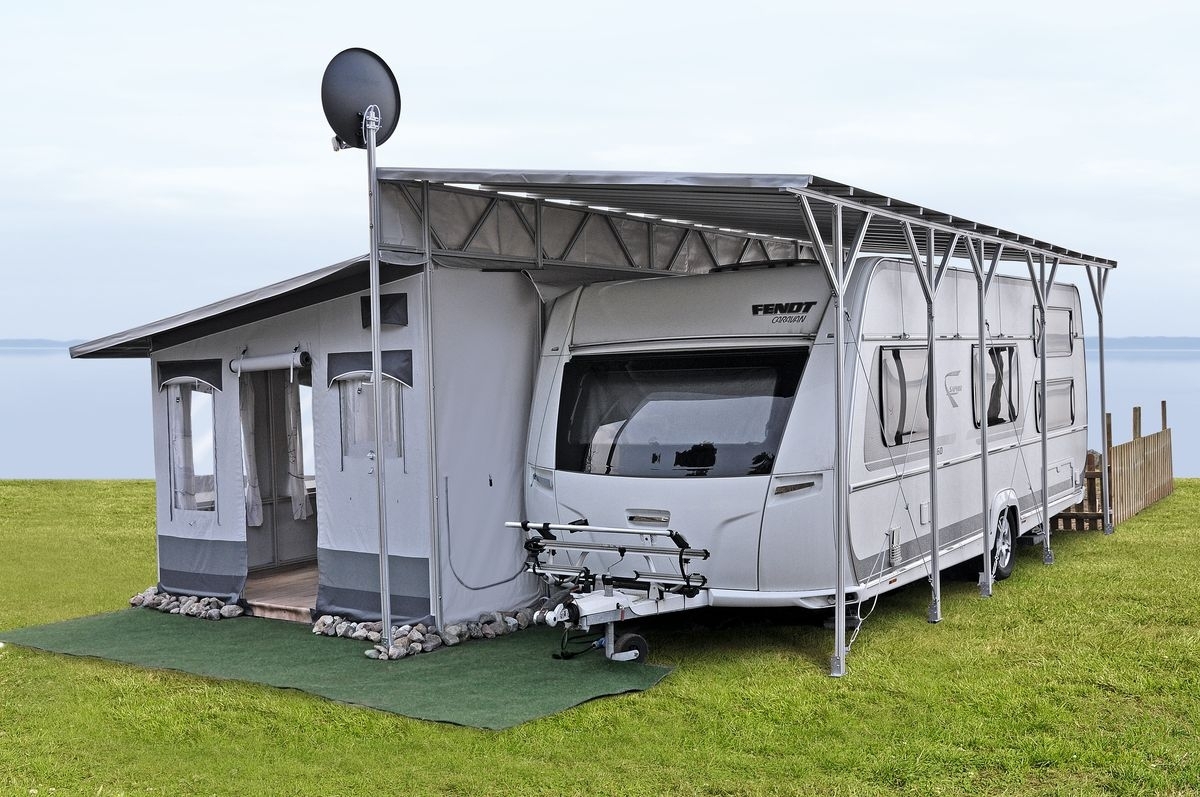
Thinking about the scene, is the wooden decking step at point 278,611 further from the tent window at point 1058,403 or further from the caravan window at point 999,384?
the tent window at point 1058,403

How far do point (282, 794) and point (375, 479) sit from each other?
11.6 ft

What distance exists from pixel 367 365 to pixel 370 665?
213 cm

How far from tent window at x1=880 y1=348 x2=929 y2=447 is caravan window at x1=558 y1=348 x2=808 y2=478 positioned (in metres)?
0.77

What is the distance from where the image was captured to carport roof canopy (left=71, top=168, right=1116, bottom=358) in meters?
7.35

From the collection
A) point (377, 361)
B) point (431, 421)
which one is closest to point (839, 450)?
point (431, 421)

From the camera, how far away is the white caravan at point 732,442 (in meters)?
7.60

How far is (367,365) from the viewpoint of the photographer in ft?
29.4

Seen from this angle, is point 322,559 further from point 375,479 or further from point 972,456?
point 972,456

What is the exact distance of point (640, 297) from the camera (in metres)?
8.37

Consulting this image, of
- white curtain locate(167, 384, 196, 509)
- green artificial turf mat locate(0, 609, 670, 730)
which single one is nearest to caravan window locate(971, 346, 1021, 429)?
green artificial turf mat locate(0, 609, 670, 730)

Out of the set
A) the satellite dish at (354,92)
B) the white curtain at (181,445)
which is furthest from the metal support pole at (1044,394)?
the white curtain at (181,445)

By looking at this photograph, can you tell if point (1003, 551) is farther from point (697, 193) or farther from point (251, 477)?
point (251, 477)

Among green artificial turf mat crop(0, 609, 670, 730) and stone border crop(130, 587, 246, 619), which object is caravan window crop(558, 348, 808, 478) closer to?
green artificial turf mat crop(0, 609, 670, 730)

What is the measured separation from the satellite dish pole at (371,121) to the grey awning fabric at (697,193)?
1.00 feet
